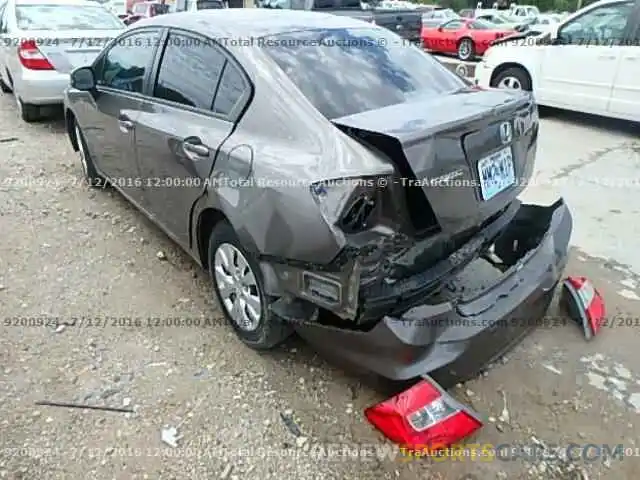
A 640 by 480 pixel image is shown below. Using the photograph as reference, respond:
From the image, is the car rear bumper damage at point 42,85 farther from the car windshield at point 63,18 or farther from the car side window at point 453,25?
the car side window at point 453,25

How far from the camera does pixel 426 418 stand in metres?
2.08

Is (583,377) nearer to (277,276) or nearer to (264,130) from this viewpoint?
(277,276)

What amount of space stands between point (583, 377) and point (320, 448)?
4.28 ft

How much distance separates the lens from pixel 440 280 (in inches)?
88.6

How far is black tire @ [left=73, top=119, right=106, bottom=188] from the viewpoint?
180 inches

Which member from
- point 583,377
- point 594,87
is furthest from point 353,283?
point 594,87

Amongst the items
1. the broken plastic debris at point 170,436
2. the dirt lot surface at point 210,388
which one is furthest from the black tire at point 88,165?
the broken plastic debris at point 170,436

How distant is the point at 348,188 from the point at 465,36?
1548 cm

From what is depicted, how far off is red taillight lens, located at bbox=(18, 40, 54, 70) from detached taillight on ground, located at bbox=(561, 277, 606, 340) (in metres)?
5.93

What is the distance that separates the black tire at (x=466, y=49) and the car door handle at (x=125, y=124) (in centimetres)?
1426

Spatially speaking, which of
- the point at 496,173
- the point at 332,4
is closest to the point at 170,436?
the point at 496,173

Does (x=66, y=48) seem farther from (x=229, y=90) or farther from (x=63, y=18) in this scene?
(x=229, y=90)

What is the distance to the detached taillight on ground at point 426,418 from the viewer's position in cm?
208

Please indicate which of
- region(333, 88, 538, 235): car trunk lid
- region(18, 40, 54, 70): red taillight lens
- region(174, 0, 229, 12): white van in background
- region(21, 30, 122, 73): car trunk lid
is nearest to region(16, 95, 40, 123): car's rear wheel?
region(18, 40, 54, 70): red taillight lens
